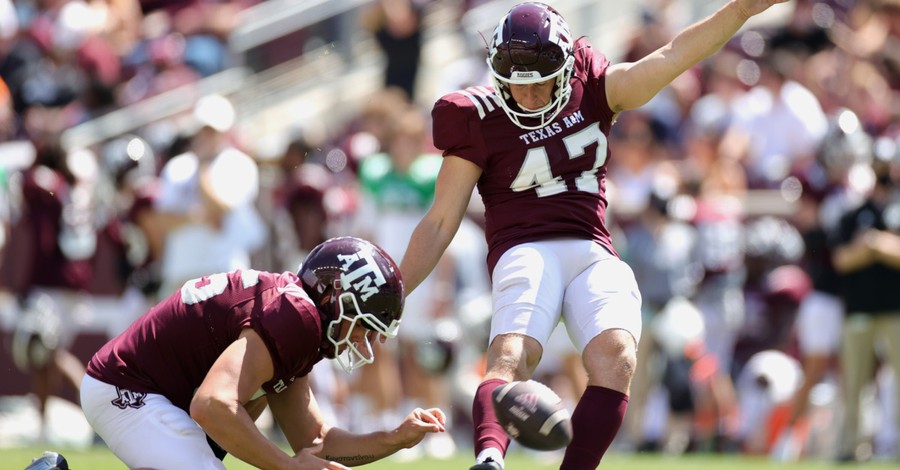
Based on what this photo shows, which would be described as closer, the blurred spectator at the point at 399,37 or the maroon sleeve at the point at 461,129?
the maroon sleeve at the point at 461,129

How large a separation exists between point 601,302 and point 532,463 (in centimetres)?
396

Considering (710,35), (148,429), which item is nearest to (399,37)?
(710,35)

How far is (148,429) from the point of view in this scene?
5.20 m

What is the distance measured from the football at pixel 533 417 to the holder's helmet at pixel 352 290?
55 centimetres

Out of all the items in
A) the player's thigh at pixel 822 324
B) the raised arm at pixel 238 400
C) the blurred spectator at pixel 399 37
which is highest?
the raised arm at pixel 238 400

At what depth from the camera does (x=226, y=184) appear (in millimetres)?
10102

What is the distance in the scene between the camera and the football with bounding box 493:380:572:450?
4.78 m

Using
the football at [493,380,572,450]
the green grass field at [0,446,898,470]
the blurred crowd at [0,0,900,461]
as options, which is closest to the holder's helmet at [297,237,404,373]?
the football at [493,380,572,450]

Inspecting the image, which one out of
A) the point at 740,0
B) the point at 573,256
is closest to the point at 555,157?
the point at 573,256

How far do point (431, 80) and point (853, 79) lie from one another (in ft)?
13.5

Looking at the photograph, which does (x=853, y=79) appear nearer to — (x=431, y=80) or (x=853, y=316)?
(x=853, y=316)

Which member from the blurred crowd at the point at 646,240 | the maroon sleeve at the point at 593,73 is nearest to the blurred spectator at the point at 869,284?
the blurred crowd at the point at 646,240

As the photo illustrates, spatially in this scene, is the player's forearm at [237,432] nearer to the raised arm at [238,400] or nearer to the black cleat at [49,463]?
the raised arm at [238,400]

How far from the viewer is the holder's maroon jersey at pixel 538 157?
18.7 ft
